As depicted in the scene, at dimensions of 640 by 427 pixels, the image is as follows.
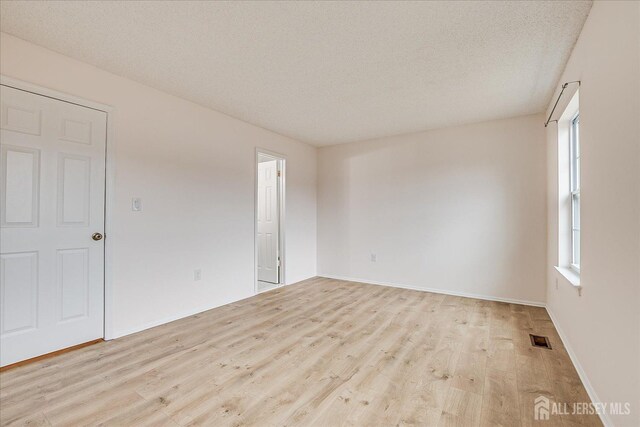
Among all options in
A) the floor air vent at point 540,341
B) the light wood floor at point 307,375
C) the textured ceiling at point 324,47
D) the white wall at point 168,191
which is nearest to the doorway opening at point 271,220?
the white wall at point 168,191

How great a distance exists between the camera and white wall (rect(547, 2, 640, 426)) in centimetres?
121

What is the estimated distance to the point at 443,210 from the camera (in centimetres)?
406

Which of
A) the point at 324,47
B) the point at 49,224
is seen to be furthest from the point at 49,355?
the point at 324,47

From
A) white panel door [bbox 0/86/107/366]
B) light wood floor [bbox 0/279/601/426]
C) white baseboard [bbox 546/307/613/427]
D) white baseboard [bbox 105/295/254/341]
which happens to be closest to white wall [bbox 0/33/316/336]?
white baseboard [bbox 105/295/254/341]

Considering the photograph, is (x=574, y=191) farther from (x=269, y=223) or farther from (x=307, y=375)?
(x=269, y=223)

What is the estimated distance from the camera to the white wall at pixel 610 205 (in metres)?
1.21

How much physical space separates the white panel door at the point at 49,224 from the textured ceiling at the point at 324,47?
57 centimetres

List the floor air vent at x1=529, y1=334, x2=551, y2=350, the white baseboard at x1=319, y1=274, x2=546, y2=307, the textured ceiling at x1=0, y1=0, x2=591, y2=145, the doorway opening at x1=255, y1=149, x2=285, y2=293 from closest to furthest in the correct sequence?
the textured ceiling at x1=0, y1=0, x2=591, y2=145, the floor air vent at x1=529, y1=334, x2=551, y2=350, the white baseboard at x1=319, y1=274, x2=546, y2=307, the doorway opening at x1=255, y1=149, x2=285, y2=293

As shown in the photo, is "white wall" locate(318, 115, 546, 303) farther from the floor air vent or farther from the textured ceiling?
the floor air vent

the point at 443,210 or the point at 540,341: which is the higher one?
the point at 443,210

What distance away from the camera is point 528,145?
139 inches

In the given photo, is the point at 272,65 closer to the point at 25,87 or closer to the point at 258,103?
the point at 258,103

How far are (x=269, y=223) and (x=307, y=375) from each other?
3.03 meters

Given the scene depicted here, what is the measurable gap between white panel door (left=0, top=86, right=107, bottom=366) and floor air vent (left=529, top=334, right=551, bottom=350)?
149 inches
